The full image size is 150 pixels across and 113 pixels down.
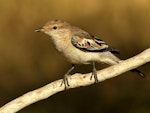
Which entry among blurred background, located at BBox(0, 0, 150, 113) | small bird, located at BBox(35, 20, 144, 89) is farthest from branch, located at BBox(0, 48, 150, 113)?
blurred background, located at BBox(0, 0, 150, 113)

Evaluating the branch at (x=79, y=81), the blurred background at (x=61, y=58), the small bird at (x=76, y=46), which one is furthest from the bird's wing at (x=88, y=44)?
the blurred background at (x=61, y=58)

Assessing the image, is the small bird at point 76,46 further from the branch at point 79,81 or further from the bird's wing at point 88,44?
the branch at point 79,81

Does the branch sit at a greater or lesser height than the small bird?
lesser

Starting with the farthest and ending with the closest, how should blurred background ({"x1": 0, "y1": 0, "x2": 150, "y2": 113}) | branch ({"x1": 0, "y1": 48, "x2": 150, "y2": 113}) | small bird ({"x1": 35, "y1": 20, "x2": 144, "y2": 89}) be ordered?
blurred background ({"x1": 0, "y1": 0, "x2": 150, "y2": 113}), small bird ({"x1": 35, "y1": 20, "x2": 144, "y2": 89}), branch ({"x1": 0, "y1": 48, "x2": 150, "y2": 113})

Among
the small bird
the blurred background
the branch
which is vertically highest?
the blurred background

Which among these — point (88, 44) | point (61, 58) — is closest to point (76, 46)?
point (88, 44)

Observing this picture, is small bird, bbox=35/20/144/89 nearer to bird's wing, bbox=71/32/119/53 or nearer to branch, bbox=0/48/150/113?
bird's wing, bbox=71/32/119/53

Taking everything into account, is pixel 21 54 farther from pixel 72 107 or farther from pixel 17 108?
pixel 17 108

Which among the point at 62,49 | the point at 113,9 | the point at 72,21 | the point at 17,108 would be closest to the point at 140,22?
the point at 113,9
